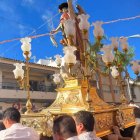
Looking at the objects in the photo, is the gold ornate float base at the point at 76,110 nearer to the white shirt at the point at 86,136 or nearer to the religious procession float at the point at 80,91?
the religious procession float at the point at 80,91

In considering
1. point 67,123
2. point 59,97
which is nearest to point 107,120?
point 59,97

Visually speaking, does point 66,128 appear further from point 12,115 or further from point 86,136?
point 12,115

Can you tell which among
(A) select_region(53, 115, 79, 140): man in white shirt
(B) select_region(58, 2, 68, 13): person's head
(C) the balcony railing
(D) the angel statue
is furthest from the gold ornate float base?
(C) the balcony railing

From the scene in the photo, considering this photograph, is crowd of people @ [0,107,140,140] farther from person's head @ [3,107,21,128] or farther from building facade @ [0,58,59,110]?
building facade @ [0,58,59,110]

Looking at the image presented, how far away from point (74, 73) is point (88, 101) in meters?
1.36

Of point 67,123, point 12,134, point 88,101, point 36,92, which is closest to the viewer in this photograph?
point 67,123

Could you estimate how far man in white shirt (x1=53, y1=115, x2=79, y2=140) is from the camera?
8.83 feet

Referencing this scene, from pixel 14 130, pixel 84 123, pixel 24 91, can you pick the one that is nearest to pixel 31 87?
pixel 24 91

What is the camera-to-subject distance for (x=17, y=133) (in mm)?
3299

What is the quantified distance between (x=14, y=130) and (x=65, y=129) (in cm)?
90

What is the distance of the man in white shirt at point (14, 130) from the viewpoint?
324 centimetres

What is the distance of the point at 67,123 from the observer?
274 cm

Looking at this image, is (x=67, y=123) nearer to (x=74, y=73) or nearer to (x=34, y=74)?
(x=74, y=73)

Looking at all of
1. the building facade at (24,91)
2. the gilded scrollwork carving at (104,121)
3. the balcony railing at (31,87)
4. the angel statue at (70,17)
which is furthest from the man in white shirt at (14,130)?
the balcony railing at (31,87)
